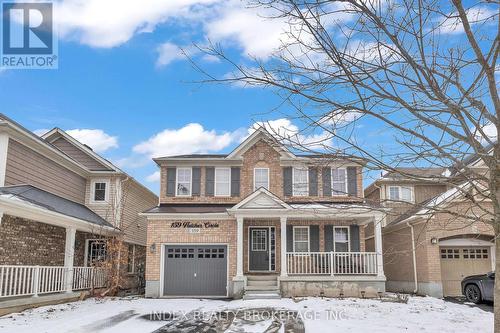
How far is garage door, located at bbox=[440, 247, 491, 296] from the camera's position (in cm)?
1845

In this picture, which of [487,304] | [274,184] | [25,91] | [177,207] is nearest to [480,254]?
[487,304]

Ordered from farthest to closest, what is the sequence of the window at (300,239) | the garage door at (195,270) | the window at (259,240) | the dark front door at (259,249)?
the window at (300,239), the window at (259,240), the dark front door at (259,249), the garage door at (195,270)

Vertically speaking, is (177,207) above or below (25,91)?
below

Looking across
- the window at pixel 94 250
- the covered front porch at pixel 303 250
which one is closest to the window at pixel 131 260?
the window at pixel 94 250

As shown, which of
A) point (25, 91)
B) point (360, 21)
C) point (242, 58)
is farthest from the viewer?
point (25, 91)

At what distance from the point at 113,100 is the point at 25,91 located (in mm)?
4281

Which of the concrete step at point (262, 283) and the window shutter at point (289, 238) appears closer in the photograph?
the concrete step at point (262, 283)

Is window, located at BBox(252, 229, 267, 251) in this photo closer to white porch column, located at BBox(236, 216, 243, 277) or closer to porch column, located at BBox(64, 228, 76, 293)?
white porch column, located at BBox(236, 216, 243, 277)

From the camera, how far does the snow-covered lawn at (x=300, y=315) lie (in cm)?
1038

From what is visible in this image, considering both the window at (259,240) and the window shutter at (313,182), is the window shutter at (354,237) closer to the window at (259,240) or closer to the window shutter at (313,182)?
the window shutter at (313,182)

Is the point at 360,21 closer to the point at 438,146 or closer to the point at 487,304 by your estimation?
the point at 438,146

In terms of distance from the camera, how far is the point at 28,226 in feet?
51.6

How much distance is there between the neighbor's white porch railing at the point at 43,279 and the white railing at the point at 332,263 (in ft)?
25.7

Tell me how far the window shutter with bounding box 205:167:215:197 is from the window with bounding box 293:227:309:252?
13.4 feet
